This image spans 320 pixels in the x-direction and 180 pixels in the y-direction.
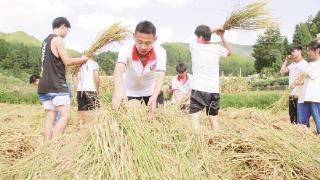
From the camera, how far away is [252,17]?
5398mm

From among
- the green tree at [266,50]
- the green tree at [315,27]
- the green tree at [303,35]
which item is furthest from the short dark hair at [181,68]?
the green tree at [315,27]

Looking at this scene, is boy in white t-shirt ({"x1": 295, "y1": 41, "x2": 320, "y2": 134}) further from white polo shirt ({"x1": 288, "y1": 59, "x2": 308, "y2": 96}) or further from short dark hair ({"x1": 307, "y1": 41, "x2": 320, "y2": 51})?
white polo shirt ({"x1": 288, "y1": 59, "x2": 308, "y2": 96})

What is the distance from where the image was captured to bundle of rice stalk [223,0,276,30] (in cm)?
537

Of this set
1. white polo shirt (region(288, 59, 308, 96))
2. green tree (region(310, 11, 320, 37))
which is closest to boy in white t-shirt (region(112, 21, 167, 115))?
white polo shirt (region(288, 59, 308, 96))

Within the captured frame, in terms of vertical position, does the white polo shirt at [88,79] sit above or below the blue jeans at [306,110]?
above

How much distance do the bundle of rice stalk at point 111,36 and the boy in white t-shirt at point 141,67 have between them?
2.32ft

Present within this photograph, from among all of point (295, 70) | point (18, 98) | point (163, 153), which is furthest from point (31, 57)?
point (163, 153)

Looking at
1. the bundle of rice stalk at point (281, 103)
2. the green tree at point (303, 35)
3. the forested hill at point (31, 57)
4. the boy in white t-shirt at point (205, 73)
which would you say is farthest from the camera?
the green tree at point (303, 35)

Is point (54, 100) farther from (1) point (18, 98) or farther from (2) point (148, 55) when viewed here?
(1) point (18, 98)

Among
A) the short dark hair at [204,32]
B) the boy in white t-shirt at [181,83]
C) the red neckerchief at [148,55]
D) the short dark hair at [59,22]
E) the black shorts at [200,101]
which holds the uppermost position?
the short dark hair at [59,22]

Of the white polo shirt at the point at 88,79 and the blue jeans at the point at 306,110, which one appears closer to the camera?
the blue jeans at the point at 306,110

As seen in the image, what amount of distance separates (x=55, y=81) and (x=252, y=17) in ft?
7.72

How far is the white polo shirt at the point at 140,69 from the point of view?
4047 mm

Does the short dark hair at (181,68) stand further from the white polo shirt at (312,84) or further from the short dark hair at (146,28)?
the short dark hair at (146,28)
